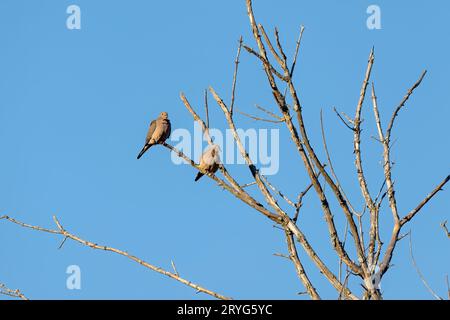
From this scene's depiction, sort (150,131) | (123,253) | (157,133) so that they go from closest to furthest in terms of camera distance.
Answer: (123,253) → (157,133) → (150,131)

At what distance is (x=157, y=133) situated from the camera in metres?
11.1

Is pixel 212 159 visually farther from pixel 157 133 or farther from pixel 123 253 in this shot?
pixel 157 133

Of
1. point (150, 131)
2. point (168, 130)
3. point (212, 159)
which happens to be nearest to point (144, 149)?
point (150, 131)

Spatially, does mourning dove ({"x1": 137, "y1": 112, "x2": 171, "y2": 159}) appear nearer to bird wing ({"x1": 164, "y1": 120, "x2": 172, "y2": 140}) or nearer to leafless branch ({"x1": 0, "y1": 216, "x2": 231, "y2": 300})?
bird wing ({"x1": 164, "y1": 120, "x2": 172, "y2": 140})

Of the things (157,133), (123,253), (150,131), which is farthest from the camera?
(150,131)

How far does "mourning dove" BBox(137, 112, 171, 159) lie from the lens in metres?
11.1

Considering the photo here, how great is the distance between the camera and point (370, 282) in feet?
9.73

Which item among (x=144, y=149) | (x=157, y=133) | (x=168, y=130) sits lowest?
(x=144, y=149)

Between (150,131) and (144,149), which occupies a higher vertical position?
(150,131)

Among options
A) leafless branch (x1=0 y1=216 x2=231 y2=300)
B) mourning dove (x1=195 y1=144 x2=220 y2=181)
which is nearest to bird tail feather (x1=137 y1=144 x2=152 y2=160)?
mourning dove (x1=195 y1=144 x2=220 y2=181)
